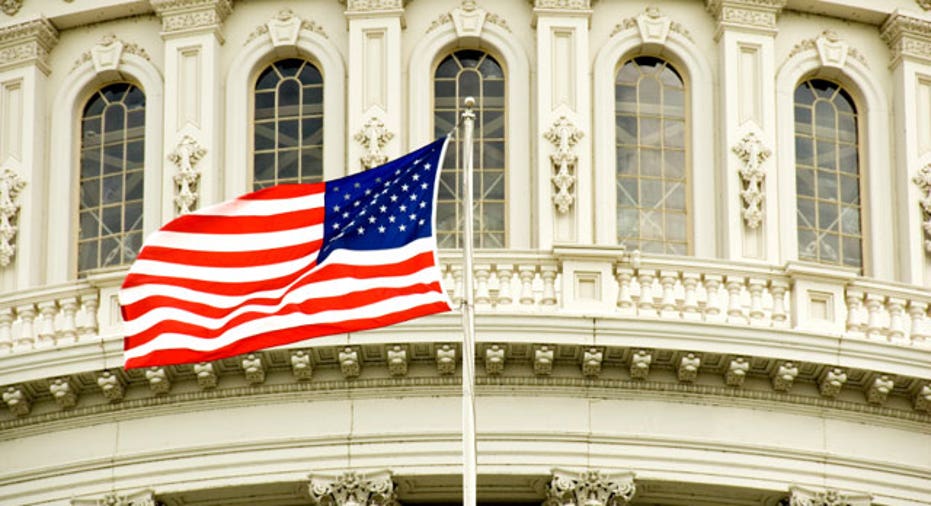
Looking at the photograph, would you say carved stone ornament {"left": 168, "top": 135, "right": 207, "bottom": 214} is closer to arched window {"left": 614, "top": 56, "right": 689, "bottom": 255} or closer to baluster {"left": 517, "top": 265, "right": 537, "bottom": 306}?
arched window {"left": 614, "top": 56, "right": 689, "bottom": 255}

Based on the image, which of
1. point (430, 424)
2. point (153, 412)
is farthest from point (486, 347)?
point (153, 412)

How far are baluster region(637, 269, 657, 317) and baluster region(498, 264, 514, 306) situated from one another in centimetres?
148

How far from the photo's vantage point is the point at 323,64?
45000mm

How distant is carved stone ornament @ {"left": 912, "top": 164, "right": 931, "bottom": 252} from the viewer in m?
44.7

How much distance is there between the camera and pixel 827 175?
4528 centimetres

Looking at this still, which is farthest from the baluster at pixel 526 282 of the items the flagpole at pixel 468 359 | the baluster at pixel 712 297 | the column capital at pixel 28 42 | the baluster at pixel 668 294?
the column capital at pixel 28 42

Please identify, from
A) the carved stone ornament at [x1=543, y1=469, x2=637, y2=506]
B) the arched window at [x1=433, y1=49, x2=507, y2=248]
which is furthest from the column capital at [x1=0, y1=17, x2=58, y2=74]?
the carved stone ornament at [x1=543, y1=469, x2=637, y2=506]

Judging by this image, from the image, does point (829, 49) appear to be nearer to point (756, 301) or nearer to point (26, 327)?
point (756, 301)

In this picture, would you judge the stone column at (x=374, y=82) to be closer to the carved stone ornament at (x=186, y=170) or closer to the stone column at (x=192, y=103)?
the stone column at (x=192, y=103)

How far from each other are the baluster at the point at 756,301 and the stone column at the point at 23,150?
9.56 metres

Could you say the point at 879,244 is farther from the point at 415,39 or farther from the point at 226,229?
the point at 226,229

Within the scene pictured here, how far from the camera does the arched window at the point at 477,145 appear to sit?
144 feet

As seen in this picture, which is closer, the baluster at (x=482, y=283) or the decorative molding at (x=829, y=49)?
the baluster at (x=482, y=283)

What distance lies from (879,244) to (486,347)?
7.66 metres
